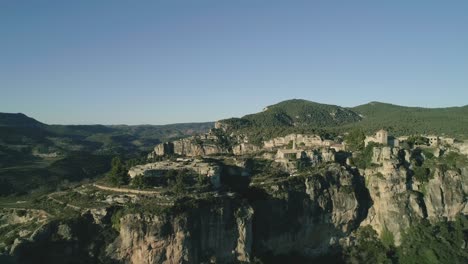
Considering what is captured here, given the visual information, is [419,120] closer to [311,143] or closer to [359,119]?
[359,119]

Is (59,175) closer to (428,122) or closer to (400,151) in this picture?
(400,151)

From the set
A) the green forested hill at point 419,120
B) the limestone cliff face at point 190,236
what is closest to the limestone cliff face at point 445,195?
the limestone cliff face at point 190,236

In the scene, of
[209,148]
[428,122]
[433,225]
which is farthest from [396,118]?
[433,225]

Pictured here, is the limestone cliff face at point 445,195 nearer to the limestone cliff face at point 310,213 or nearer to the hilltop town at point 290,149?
the hilltop town at point 290,149

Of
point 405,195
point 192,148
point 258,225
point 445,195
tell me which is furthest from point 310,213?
point 192,148

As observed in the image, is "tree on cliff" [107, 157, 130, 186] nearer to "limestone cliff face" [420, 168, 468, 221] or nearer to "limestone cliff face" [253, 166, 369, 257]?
"limestone cliff face" [253, 166, 369, 257]

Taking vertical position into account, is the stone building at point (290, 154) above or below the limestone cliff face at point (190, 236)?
above
